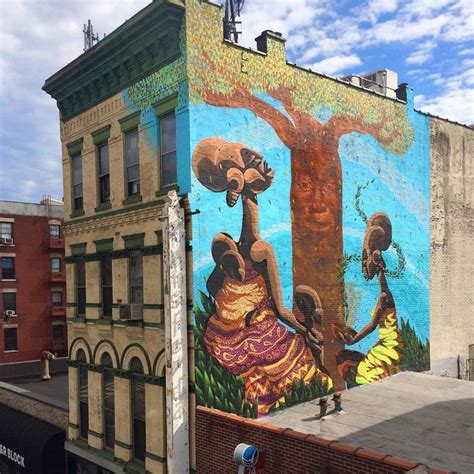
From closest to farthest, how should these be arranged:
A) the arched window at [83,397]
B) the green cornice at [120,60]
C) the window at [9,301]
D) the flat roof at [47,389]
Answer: the green cornice at [120,60] → the arched window at [83,397] → the flat roof at [47,389] → the window at [9,301]

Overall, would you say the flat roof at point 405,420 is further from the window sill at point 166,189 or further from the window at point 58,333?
the window at point 58,333

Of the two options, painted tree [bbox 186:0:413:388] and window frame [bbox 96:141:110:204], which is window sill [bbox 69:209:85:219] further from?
painted tree [bbox 186:0:413:388]

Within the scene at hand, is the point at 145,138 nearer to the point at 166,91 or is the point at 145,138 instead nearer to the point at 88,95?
the point at 166,91

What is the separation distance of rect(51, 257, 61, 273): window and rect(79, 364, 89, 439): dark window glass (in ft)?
80.3

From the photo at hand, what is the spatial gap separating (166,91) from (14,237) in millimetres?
29592

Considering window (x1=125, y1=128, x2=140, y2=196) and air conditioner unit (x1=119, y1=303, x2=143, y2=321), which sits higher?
window (x1=125, y1=128, x2=140, y2=196)

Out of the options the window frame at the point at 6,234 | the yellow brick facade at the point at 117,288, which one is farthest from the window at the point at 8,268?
the yellow brick facade at the point at 117,288

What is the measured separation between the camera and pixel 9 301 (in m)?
38.4

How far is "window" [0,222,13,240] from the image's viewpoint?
38562mm

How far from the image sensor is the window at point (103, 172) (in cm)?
1720

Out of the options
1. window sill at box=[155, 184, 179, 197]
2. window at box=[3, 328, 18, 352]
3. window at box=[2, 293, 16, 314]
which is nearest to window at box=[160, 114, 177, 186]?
window sill at box=[155, 184, 179, 197]

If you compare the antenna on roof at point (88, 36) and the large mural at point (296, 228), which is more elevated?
the antenna on roof at point (88, 36)

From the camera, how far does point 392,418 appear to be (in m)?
14.5

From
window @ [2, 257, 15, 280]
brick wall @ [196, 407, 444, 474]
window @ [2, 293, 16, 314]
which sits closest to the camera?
brick wall @ [196, 407, 444, 474]
